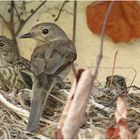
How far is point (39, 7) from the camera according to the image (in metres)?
6.29

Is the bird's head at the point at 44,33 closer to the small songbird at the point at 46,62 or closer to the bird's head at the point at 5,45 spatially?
the small songbird at the point at 46,62

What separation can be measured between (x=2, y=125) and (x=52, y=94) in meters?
0.42

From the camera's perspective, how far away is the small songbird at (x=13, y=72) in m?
4.39

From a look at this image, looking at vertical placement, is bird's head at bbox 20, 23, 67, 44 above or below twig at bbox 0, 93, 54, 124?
above

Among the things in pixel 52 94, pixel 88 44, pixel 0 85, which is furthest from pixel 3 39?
pixel 88 44

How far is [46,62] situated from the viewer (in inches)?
159

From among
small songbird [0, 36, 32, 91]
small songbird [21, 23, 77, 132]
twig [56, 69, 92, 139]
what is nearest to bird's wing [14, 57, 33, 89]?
small songbird [0, 36, 32, 91]

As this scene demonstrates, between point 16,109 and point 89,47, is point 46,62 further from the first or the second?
point 89,47

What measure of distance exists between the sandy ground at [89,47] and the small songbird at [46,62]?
1210mm

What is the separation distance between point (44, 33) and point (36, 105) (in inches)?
49.6

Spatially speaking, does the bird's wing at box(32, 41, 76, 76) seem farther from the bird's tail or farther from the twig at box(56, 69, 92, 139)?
the twig at box(56, 69, 92, 139)

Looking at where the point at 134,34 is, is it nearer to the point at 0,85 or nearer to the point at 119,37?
the point at 119,37

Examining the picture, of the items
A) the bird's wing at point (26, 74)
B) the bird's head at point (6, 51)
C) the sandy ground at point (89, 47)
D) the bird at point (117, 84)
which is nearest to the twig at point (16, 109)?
the bird's wing at point (26, 74)

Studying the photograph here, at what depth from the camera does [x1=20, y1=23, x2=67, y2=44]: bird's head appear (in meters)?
4.80
